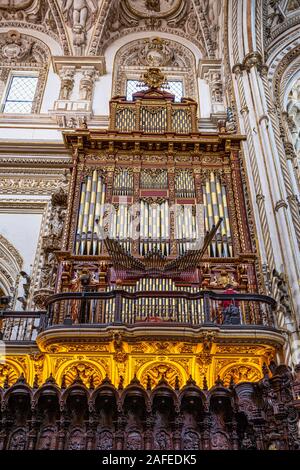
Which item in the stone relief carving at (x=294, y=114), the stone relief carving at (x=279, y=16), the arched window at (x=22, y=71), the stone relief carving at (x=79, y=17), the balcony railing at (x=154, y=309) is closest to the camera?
the balcony railing at (x=154, y=309)

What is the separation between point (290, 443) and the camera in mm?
8438

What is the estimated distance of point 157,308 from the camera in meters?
9.59

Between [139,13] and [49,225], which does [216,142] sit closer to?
[49,225]

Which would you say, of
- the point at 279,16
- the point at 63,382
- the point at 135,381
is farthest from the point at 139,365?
the point at 279,16

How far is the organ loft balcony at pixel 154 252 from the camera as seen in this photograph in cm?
937

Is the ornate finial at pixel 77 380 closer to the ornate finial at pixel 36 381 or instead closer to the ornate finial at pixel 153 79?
the ornate finial at pixel 36 381

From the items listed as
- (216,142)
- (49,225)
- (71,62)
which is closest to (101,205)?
(49,225)

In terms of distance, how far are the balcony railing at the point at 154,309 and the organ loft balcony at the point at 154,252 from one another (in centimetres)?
2

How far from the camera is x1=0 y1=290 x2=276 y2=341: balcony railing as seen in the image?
9477 mm

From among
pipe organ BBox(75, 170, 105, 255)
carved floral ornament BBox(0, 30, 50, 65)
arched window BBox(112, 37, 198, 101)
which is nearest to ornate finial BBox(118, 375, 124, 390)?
pipe organ BBox(75, 170, 105, 255)

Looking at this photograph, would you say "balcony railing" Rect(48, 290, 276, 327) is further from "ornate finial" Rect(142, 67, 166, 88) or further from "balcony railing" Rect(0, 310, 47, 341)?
"ornate finial" Rect(142, 67, 166, 88)

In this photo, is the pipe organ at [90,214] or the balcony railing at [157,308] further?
the pipe organ at [90,214]

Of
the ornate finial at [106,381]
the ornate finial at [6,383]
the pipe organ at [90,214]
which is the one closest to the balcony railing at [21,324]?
the ornate finial at [6,383]

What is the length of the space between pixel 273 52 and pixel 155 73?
13.9 ft
